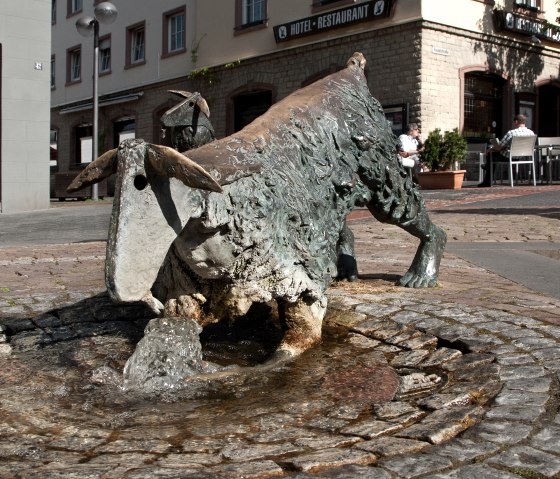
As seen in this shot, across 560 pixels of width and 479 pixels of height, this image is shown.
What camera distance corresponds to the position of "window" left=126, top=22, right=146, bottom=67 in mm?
28000

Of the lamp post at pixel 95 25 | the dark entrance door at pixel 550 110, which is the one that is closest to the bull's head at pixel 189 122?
the lamp post at pixel 95 25

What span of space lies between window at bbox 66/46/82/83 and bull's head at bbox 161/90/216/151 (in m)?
28.2

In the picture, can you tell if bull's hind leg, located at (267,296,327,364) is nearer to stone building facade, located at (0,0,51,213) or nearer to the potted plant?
stone building facade, located at (0,0,51,213)

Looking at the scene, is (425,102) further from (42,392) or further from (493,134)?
(42,392)

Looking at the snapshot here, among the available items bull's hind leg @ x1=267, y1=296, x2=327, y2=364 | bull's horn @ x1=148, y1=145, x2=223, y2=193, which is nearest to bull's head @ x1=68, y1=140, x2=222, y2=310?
bull's horn @ x1=148, y1=145, x2=223, y2=193

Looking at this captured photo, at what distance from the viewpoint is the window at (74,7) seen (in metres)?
31.1

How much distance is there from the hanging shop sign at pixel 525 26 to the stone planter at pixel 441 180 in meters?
5.66

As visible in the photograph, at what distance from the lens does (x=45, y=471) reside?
85.8 inches

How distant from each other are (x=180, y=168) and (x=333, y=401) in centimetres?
110

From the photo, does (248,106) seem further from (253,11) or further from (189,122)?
(189,122)

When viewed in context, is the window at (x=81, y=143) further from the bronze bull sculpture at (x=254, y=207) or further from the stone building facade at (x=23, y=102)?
the bronze bull sculpture at (x=254, y=207)

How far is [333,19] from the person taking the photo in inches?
801

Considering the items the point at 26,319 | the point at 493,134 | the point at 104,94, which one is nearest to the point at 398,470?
the point at 26,319

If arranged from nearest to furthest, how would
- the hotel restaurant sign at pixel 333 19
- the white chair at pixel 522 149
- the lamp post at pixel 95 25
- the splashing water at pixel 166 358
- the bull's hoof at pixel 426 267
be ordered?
1. the splashing water at pixel 166 358
2. the bull's hoof at pixel 426 267
3. the white chair at pixel 522 149
4. the lamp post at pixel 95 25
5. the hotel restaurant sign at pixel 333 19
